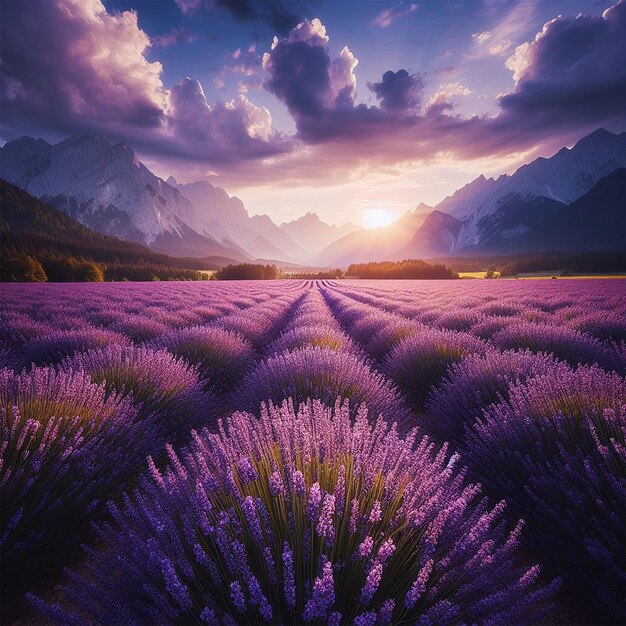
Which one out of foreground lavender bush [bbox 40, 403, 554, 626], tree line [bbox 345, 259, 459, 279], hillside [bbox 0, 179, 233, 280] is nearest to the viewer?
foreground lavender bush [bbox 40, 403, 554, 626]

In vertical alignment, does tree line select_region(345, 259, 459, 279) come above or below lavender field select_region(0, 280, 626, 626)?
above

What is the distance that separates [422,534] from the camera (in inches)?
47.1

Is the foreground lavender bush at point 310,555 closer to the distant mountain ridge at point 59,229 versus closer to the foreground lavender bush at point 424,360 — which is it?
the foreground lavender bush at point 424,360

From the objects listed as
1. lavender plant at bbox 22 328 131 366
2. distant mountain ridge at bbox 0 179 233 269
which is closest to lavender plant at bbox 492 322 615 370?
lavender plant at bbox 22 328 131 366

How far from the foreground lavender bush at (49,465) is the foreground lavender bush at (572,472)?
2342mm

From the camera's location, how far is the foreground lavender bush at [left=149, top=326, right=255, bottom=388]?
4633 millimetres

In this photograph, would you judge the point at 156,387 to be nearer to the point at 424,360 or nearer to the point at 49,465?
the point at 49,465

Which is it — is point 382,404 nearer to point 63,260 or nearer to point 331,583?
point 331,583

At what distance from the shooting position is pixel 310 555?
105cm

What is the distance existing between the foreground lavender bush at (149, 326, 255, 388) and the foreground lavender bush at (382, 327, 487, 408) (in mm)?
2214

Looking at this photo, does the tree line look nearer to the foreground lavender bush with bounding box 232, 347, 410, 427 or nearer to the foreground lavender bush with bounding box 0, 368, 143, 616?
the foreground lavender bush with bounding box 232, 347, 410, 427

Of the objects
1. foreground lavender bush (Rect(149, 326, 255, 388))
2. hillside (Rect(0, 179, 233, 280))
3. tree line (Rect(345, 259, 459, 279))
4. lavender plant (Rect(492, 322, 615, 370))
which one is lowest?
foreground lavender bush (Rect(149, 326, 255, 388))

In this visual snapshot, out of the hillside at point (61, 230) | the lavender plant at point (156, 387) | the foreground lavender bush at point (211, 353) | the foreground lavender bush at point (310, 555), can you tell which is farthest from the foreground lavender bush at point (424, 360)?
the hillside at point (61, 230)

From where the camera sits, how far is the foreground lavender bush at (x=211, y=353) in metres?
4.63
